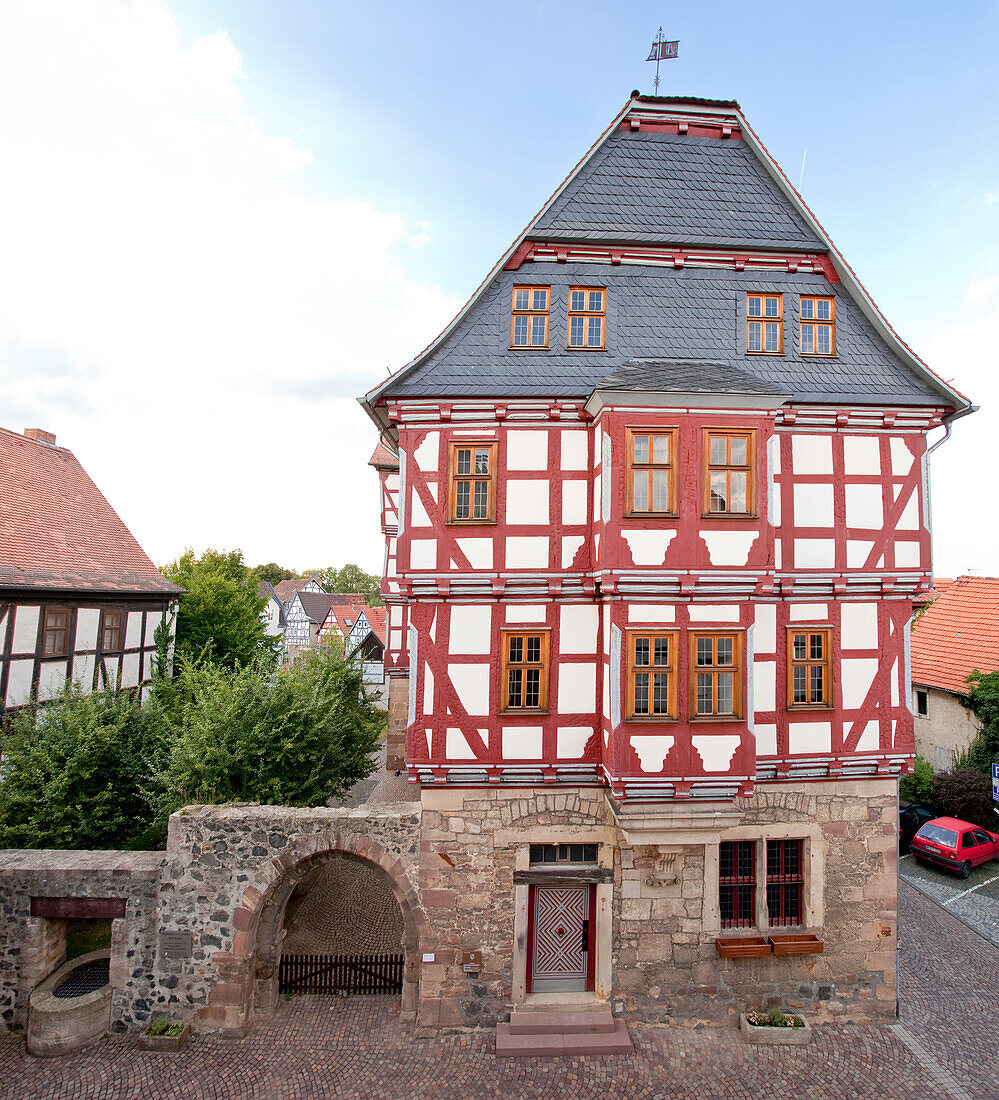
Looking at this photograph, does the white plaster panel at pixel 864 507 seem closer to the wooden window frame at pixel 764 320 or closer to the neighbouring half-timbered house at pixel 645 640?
the neighbouring half-timbered house at pixel 645 640

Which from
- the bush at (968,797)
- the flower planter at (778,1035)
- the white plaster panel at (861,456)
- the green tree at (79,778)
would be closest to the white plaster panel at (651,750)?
the flower planter at (778,1035)

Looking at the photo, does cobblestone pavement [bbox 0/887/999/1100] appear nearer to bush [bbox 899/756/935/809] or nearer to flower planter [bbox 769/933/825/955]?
flower planter [bbox 769/933/825/955]

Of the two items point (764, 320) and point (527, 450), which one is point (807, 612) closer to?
point (764, 320)

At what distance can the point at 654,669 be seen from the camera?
9078 millimetres

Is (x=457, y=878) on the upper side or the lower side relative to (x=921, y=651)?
lower

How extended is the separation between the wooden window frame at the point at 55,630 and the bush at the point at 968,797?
82.4 feet

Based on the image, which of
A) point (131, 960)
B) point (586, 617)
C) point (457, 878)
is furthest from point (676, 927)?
point (131, 960)

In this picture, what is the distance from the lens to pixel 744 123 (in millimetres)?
10695

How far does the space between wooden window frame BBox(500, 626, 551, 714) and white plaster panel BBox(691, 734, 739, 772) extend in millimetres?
2386

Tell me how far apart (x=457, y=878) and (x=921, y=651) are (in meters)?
18.8

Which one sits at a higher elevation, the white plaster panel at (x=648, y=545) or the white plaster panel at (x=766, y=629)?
the white plaster panel at (x=648, y=545)

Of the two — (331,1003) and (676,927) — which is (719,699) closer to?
(676,927)

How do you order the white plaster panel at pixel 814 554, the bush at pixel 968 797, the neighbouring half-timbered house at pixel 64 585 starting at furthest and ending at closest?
the bush at pixel 968 797
the neighbouring half-timbered house at pixel 64 585
the white plaster panel at pixel 814 554

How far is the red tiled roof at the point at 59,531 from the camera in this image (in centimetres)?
1673
